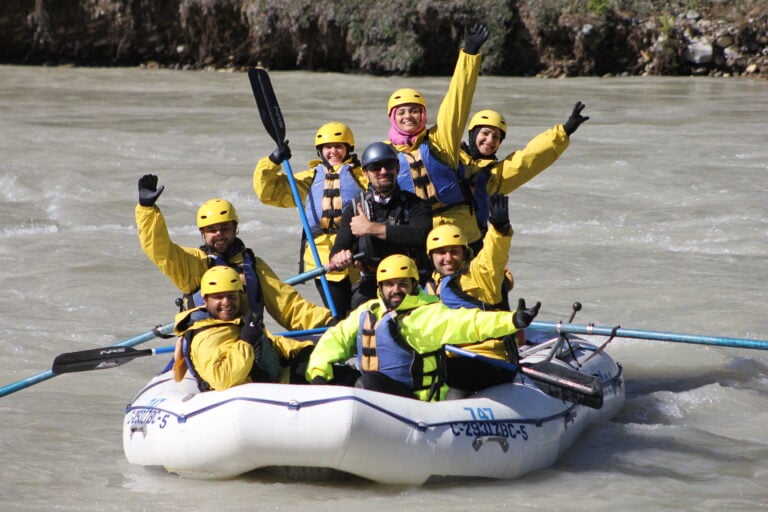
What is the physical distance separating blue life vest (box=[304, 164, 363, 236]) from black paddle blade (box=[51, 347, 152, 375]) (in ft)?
3.64

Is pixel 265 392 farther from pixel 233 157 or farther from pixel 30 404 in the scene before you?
pixel 233 157

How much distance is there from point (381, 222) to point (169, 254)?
0.92 metres

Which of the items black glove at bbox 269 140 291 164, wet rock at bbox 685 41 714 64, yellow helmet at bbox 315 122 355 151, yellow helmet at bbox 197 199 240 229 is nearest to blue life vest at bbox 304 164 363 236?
yellow helmet at bbox 315 122 355 151

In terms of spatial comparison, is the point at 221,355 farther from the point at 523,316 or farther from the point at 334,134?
the point at 334,134

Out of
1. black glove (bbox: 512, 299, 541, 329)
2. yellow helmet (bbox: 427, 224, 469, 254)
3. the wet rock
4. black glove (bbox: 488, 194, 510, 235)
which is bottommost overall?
black glove (bbox: 512, 299, 541, 329)

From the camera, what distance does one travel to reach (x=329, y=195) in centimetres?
585

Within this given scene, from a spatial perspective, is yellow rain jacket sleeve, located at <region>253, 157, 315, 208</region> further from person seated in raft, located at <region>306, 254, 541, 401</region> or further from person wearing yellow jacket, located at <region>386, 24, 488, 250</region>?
person seated in raft, located at <region>306, 254, 541, 401</region>

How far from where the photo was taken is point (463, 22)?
18.3 metres

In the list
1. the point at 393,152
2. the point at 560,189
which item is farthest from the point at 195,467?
the point at 560,189

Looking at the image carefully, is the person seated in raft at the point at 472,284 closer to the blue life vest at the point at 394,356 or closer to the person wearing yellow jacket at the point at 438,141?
the blue life vest at the point at 394,356

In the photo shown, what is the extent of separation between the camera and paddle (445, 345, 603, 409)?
501cm

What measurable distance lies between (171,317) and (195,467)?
11.1 ft

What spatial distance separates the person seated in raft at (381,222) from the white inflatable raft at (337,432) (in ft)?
2.52

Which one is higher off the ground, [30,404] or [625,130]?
[625,130]
